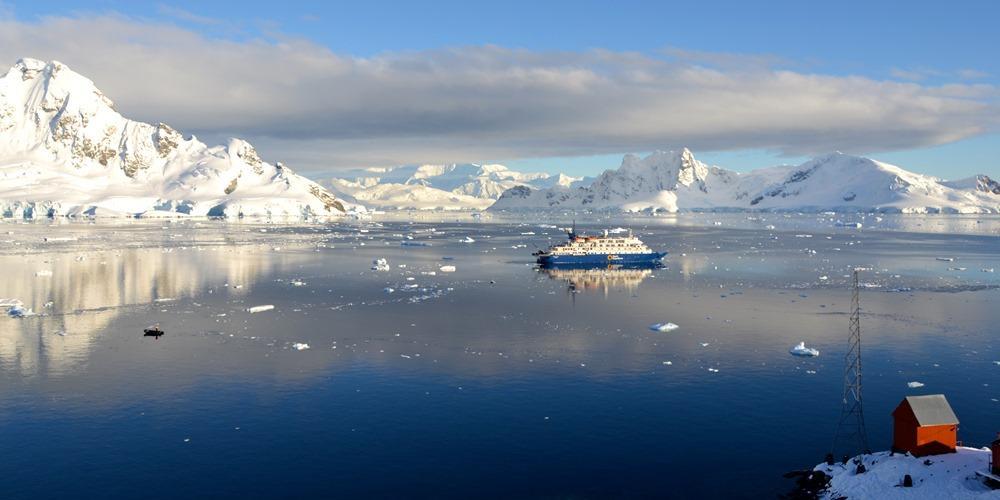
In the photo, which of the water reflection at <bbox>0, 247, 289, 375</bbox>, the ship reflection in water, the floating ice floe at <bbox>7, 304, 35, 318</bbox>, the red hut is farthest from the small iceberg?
the floating ice floe at <bbox>7, 304, 35, 318</bbox>

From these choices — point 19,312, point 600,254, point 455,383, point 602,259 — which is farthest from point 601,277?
point 19,312

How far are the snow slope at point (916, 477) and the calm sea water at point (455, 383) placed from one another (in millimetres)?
2575

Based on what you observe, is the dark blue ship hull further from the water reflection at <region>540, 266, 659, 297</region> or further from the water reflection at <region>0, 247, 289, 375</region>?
the water reflection at <region>0, 247, 289, 375</region>

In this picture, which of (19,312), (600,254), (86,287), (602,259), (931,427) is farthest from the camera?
(600,254)

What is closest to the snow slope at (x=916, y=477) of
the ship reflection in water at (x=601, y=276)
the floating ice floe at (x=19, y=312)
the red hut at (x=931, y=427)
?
the red hut at (x=931, y=427)

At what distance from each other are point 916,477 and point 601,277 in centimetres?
7606

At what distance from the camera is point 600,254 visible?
12588cm

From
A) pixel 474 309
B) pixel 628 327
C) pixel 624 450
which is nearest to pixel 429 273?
pixel 474 309

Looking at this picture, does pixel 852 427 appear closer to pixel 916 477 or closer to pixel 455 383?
pixel 916 477

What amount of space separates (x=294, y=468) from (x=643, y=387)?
2106 centimetres

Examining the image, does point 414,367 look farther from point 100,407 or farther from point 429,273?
point 429,273

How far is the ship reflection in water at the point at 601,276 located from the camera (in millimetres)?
94500

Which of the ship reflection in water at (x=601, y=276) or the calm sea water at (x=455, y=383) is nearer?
the calm sea water at (x=455, y=383)

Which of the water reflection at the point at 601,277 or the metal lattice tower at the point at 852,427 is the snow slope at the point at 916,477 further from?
the water reflection at the point at 601,277
